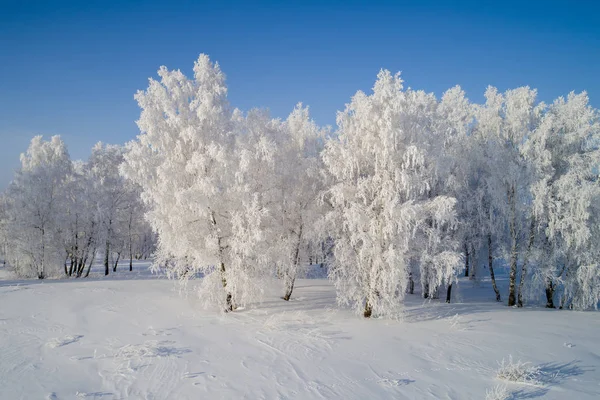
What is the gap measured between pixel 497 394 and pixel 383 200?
776 centimetres

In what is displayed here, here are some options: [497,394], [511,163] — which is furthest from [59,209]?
[511,163]

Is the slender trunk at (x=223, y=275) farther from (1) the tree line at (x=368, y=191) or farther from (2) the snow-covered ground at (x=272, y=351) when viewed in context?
(2) the snow-covered ground at (x=272, y=351)

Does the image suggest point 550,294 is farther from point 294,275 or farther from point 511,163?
point 294,275

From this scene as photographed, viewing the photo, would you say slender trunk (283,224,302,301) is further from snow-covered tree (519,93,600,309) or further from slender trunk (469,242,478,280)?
snow-covered tree (519,93,600,309)

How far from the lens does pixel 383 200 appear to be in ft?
45.6

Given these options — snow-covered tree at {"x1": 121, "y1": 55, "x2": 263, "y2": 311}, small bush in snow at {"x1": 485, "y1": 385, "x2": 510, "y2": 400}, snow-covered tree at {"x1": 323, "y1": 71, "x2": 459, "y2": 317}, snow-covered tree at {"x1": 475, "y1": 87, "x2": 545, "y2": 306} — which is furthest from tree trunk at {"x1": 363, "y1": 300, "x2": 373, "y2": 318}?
snow-covered tree at {"x1": 475, "y1": 87, "x2": 545, "y2": 306}

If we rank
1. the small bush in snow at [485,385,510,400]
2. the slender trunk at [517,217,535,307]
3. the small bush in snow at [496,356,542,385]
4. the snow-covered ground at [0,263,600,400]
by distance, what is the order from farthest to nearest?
the slender trunk at [517,217,535,307] → the small bush in snow at [496,356,542,385] → the snow-covered ground at [0,263,600,400] → the small bush in snow at [485,385,510,400]

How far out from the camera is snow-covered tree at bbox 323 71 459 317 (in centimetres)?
1337

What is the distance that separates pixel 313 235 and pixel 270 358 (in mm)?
7268

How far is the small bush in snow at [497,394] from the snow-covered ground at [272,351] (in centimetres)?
20

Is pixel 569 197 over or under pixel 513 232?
over

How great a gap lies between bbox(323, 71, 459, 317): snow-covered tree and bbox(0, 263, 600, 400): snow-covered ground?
178cm

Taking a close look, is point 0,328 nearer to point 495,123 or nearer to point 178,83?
point 178,83

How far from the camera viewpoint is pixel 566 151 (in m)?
17.7
